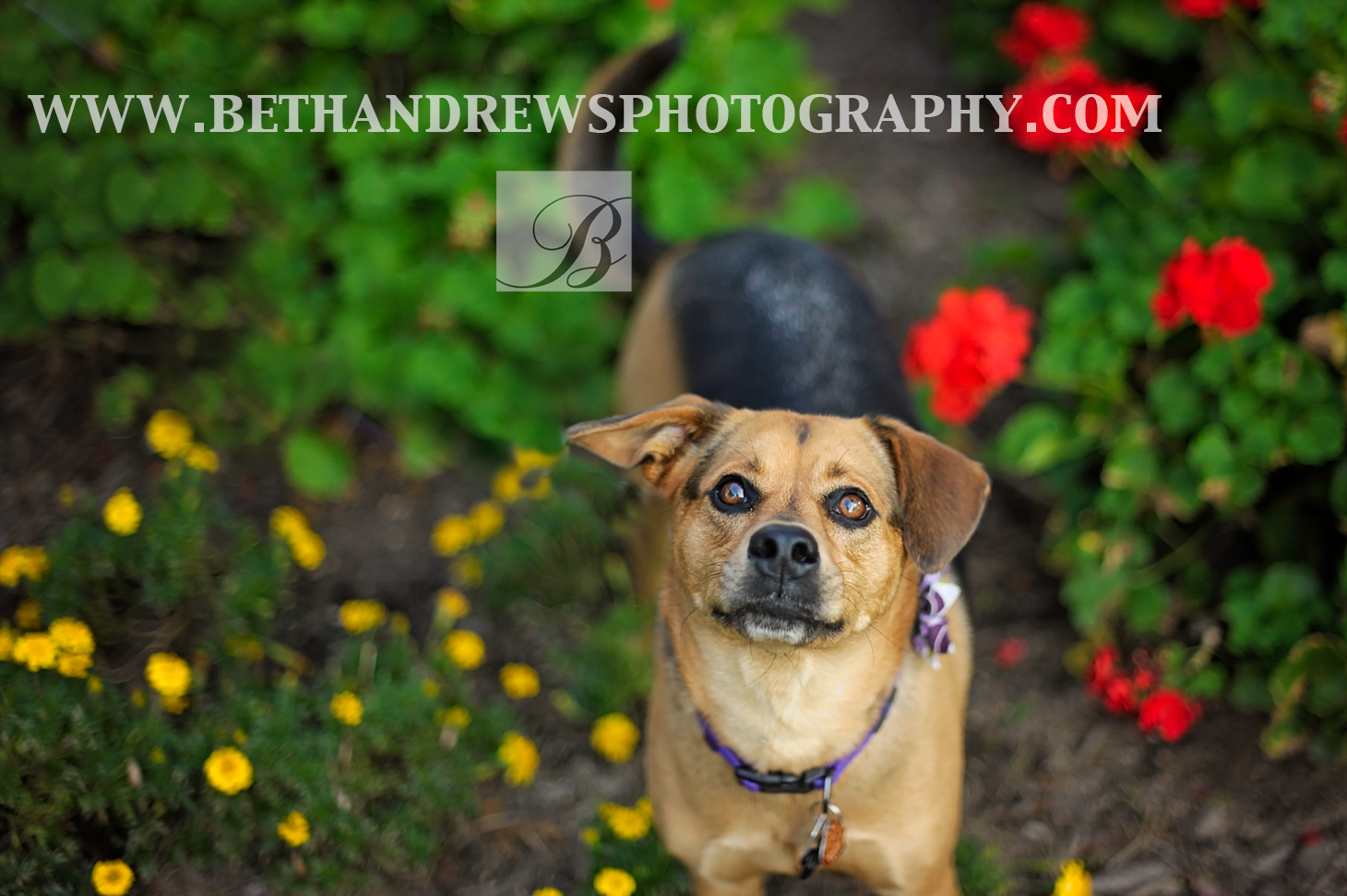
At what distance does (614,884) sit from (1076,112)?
3.19m

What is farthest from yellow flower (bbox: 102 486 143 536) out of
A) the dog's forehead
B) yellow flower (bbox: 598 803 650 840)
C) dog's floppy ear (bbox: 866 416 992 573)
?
dog's floppy ear (bbox: 866 416 992 573)

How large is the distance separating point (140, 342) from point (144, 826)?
2.36 meters

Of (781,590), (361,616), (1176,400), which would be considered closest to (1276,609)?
(1176,400)

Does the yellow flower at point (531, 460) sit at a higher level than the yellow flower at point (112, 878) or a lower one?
higher

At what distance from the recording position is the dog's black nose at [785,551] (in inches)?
96.7

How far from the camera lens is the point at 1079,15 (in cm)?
485

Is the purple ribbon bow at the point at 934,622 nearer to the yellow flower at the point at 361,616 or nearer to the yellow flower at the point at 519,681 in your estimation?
A: the yellow flower at the point at 519,681

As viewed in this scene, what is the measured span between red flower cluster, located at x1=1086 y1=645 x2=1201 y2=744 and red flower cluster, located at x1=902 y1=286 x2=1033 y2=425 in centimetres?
108

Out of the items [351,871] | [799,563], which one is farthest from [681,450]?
[351,871]

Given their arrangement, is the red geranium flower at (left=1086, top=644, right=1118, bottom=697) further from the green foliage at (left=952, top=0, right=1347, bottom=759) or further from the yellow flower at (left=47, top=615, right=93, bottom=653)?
the yellow flower at (left=47, top=615, right=93, bottom=653)

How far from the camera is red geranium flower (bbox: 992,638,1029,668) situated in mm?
3973

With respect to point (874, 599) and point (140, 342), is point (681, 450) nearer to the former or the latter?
point (874, 599)

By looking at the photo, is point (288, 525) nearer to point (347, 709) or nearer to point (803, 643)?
point (347, 709)

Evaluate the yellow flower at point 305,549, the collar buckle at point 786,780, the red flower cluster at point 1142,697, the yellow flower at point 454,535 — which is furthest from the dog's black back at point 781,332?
the yellow flower at point 305,549
